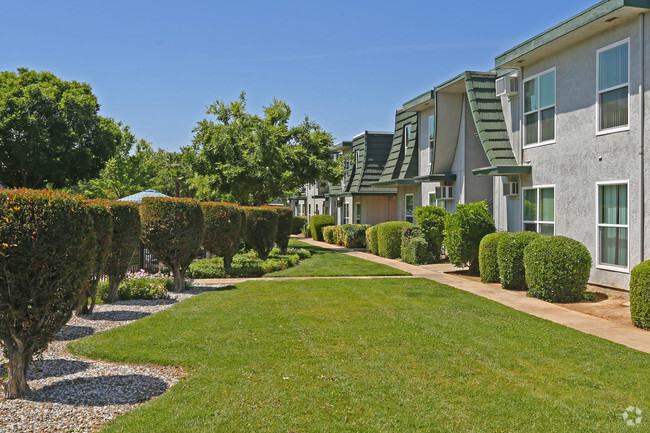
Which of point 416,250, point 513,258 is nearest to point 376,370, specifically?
point 513,258

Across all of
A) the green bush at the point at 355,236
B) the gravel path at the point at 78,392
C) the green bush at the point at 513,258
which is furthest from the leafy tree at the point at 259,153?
the gravel path at the point at 78,392

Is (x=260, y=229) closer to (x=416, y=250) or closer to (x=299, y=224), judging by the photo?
(x=416, y=250)

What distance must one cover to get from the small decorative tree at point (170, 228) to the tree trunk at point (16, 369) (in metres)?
7.20

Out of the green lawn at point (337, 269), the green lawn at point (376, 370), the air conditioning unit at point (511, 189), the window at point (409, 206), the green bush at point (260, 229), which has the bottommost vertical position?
the green lawn at point (337, 269)

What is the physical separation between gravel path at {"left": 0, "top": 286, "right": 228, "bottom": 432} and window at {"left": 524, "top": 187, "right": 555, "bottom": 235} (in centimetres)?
1087

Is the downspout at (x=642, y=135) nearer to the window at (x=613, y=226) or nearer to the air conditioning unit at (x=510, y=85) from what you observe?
the window at (x=613, y=226)

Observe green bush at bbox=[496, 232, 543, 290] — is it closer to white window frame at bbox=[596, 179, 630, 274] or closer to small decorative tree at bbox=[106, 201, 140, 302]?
white window frame at bbox=[596, 179, 630, 274]

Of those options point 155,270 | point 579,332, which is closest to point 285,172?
point 155,270

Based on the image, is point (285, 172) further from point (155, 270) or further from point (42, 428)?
point (42, 428)

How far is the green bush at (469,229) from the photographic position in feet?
49.6

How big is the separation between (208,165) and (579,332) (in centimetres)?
2164

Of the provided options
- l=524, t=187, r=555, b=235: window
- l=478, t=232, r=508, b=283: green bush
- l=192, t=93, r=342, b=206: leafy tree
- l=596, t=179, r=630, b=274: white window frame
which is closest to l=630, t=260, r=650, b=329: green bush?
l=596, t=179, r=630, b=274: white window frame

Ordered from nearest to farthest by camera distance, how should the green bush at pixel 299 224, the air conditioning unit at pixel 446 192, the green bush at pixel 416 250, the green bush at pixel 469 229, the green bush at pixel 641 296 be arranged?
the green bush at pixel 641 296 → the green bush at pixel 469 229 → the green bush at pixel 416 250 → the air conditioning unit at pixel 446 192 → the green bush at pixel 299 224

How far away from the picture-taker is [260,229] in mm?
19625
